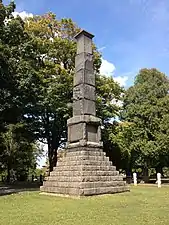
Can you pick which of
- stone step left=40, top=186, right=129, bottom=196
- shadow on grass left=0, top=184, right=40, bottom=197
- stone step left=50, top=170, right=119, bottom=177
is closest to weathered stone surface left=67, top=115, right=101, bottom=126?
stone step left=50, top=170, right=119, bottom=177

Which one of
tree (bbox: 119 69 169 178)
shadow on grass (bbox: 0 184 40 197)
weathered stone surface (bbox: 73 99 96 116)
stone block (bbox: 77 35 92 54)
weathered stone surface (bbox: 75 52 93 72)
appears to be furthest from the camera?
tree (bbox: 119 69 169 178)

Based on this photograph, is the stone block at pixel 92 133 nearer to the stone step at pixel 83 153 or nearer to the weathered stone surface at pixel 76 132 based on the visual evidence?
the weathered stone surface at pixel 76 132

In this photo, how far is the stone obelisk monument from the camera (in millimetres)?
12781

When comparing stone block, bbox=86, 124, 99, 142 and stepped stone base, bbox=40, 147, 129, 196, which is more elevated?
stone block, bbox=86, 124, 99, 142

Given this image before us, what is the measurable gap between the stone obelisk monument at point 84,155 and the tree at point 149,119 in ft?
45.0

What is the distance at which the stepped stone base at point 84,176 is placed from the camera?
12.5 m

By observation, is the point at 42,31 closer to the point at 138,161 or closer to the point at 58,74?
the point at 58,74

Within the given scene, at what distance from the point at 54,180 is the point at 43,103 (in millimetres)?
11137

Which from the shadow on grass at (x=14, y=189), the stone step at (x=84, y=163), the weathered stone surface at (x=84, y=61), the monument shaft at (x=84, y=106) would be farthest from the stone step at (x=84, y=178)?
the weathered stone surface at (x=84, y=61)

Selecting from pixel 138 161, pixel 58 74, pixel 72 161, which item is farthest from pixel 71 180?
pixel 138 161

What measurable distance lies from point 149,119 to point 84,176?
18.1m

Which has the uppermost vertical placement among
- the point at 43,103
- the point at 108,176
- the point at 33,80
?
the point at 33,80

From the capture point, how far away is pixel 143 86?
31625 mm

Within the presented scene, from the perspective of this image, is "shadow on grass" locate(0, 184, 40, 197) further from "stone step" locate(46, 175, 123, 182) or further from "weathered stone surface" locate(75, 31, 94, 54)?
"weathered stone surface" locate(75, 31, 94, 54)
